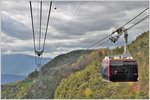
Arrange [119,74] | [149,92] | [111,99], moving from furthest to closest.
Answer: [111,99]
[149,92]
[119,74]

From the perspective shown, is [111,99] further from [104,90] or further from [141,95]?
[104,90]

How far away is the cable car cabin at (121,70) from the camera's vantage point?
3238 centimetres

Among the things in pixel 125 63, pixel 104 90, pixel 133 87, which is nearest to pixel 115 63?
pixel 125 63

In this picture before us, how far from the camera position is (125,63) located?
108ft

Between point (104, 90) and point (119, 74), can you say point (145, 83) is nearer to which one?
point (104, 90)

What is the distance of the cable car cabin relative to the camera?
106ft

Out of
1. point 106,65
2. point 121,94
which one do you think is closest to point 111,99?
point 121,94

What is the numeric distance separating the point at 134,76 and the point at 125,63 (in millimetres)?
1438

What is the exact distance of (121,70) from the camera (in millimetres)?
32812

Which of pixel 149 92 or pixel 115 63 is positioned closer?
pixel 115 63

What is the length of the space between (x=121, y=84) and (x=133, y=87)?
42.2ft

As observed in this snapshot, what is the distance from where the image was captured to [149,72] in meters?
186

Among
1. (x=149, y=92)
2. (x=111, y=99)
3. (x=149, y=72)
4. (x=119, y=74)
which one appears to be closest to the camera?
(x=119, y=74)

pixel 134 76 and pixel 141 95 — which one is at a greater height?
pixel 134 76
